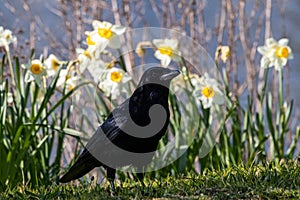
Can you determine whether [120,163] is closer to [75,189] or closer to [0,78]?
[75,189]

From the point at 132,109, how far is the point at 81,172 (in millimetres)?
564

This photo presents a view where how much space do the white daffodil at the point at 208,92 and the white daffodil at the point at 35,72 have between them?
1.13 m

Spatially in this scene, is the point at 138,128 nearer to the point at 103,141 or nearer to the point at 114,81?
the point at 103,141

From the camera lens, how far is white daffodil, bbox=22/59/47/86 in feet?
13.3

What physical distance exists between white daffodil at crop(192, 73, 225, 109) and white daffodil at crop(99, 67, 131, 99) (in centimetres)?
53

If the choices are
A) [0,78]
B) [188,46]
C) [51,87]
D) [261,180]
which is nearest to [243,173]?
[261,180]

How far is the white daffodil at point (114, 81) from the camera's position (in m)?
4.07

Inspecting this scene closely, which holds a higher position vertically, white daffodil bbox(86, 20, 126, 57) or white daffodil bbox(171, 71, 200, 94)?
white daffodil bbox(86, 20, 126, 57)

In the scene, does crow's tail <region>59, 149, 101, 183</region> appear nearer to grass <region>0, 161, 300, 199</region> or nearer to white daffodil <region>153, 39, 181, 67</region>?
grass <region>0, 161, 300, 199</region>

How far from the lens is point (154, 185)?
2756 millimetres

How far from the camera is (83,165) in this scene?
3.12m

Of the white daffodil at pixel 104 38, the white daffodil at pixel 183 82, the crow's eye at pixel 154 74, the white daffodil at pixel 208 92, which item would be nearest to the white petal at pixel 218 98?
the white daffodil at pixel 208 92

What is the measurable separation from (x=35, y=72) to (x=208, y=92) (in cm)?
127

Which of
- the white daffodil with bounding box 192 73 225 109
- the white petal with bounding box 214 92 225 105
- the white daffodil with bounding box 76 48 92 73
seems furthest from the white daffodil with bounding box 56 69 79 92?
the white petal with bounding box 214 92 225 105
